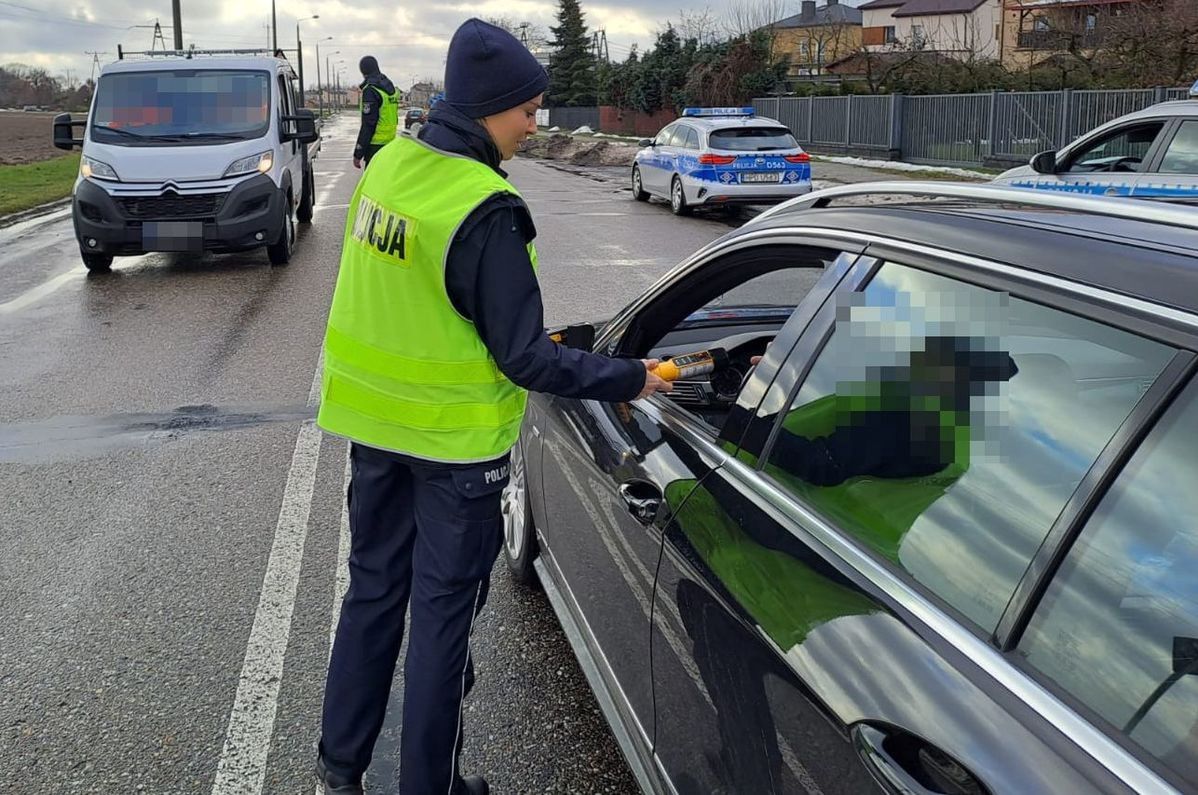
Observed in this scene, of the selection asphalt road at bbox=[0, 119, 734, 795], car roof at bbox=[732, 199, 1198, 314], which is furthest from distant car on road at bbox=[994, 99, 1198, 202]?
car roof at bbox=[732, 199, 1198, 314]

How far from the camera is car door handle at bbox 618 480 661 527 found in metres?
2.48

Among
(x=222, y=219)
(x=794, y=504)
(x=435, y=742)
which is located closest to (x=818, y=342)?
(x=794, y=504)

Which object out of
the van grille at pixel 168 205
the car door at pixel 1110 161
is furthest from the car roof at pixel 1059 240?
the van grille at pixel 168 205

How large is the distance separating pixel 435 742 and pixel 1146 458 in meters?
1.77

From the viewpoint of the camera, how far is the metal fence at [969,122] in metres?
22.7

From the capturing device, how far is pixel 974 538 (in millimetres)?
1658

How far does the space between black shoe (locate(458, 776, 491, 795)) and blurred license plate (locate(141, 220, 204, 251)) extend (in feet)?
32.1

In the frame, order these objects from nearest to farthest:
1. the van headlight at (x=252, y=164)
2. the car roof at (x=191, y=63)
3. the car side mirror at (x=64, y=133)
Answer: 1. the van headlight at (x=252, y=164)
2. the car side mirror at (x=64, y=133)
3. the car roof at (x=191, y=63)

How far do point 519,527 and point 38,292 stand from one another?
8945 mm

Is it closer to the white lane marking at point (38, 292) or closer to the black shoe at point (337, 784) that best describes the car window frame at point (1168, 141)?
the black shoe at point (337, 784)

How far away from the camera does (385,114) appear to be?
15.5m

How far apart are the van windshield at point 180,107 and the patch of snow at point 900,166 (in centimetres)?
1414

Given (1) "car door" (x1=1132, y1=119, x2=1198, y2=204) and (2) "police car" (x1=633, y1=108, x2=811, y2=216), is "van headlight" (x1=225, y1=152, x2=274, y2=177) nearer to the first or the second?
(2) "police car" (x1=633, y1=108, x2=811, y2=216)

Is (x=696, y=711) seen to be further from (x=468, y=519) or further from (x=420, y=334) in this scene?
(x=420, y=334)
